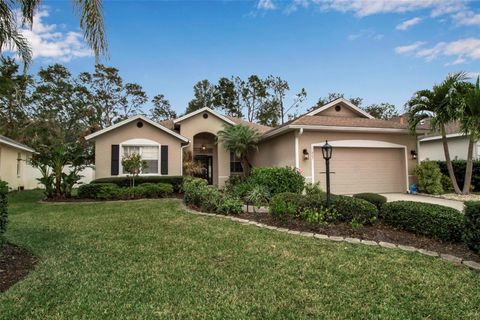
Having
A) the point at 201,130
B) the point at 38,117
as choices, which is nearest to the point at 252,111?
the point at 201,130

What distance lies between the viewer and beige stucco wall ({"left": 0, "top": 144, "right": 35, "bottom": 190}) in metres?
15.6

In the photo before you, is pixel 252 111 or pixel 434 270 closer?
pixel 434 270

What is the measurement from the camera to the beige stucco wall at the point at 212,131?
56.6 feet

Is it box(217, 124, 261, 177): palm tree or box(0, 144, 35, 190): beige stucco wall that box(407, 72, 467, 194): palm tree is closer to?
box(217, 124, 261, 177): palm tree

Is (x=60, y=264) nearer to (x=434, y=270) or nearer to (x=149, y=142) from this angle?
(x=434, y=270)

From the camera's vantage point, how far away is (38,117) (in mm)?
27531

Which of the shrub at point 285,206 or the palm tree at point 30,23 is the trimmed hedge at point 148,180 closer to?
the palm tree at point 30,23

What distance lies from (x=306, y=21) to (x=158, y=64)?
7.98 metres

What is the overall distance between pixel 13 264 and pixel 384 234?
→ 6.88 metres

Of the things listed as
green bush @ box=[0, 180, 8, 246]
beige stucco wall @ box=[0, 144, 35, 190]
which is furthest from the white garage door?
beige stucco wall @ box=[0, 144, 35, 190]

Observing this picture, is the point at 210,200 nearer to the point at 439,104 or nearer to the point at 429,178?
the point at 429,178

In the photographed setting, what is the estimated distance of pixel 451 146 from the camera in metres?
17.2

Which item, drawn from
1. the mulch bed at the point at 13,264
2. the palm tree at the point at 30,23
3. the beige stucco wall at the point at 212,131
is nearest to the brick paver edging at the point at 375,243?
the mulch bed at the point at 13,264

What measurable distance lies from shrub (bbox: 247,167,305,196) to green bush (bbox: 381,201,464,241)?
4.41 metres
